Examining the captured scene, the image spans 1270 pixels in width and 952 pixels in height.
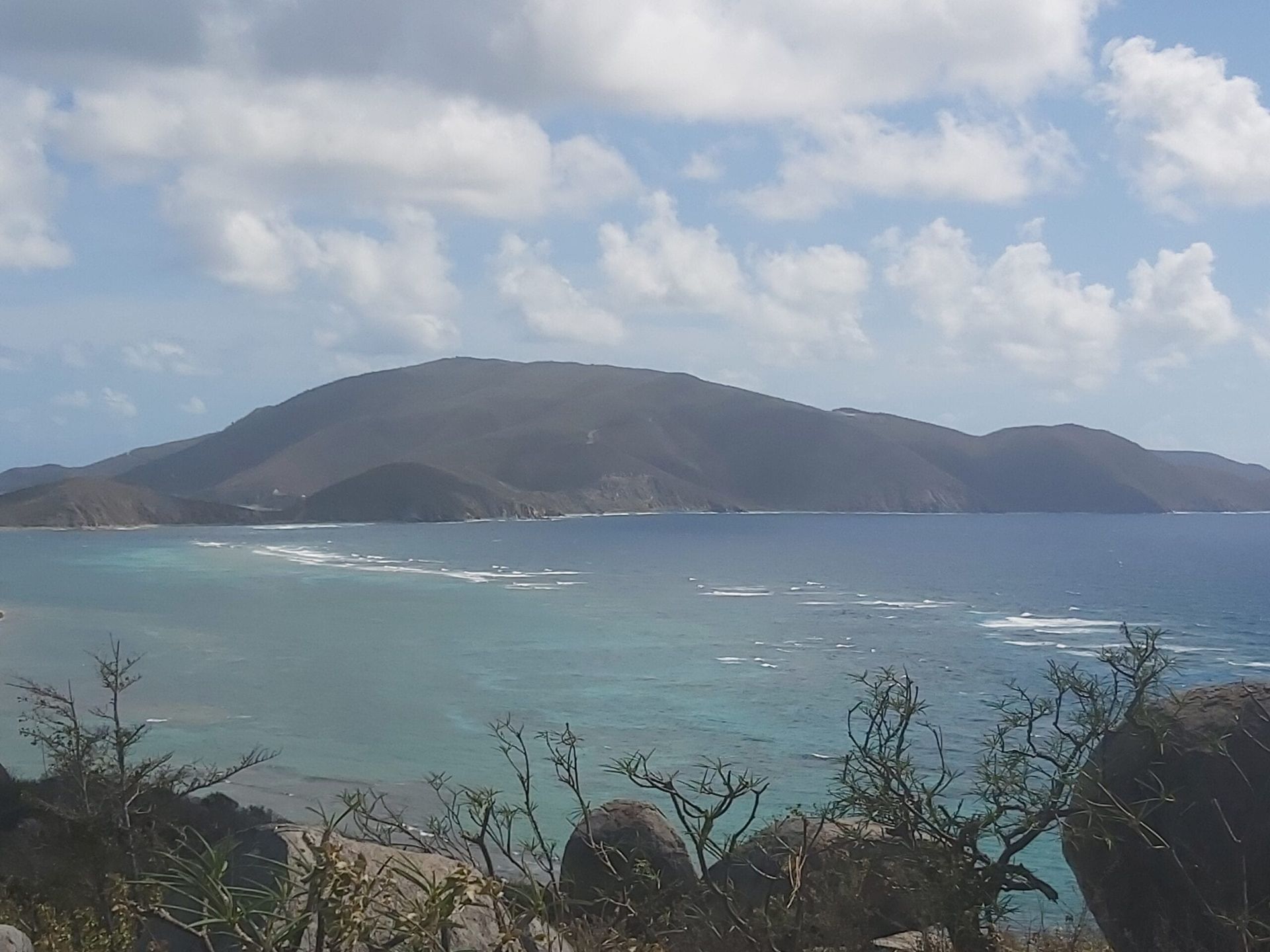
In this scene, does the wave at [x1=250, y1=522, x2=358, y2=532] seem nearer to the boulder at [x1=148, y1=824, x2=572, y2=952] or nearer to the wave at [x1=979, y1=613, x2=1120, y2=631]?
the wave at [x1=979, y1=613, x2=1120, y2=631]

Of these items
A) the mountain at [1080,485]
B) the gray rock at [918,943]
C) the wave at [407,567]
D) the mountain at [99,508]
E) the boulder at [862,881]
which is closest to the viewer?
the gray rock at [918,943]

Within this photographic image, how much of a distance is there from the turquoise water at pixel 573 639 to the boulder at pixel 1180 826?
39.1 ft

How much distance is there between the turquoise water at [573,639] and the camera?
87.4 ft

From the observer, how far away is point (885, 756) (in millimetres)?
7078

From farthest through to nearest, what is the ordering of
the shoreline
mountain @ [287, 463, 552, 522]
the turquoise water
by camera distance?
mountain @ [287, 463, 552, 522] < the shoreline < the turquoise water

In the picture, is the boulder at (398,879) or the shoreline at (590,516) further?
the shoreline at (590,516)

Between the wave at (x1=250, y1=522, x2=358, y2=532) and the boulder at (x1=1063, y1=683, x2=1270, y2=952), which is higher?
the wave at (x1=250, y1=522, x2=358, y2=532)

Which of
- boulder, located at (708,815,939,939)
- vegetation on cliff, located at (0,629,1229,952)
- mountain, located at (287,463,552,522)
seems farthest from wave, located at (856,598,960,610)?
mountain, located at (287,463,552,522)

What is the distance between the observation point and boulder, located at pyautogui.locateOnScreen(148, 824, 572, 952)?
111 inches

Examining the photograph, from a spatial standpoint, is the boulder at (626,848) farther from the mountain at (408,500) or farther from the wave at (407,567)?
the mountain at (408,500)

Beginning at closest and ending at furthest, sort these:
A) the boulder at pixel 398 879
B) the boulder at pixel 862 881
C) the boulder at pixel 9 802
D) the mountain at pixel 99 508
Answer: the boulder at pixel 398 879 → the boulder at pixel 862 881 → the boulder at pixel 9 802 → the mountain at pixel 99 508

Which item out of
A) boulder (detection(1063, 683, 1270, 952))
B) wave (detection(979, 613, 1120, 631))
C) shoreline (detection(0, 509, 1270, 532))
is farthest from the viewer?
shoreline (detection(0, 509, 1270, 532))

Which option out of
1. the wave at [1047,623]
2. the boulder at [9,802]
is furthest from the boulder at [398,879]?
the wave at [1047,623]

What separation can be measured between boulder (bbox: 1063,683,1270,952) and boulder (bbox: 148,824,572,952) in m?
3.41
